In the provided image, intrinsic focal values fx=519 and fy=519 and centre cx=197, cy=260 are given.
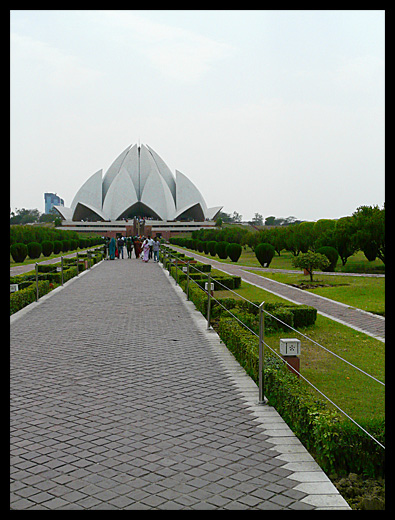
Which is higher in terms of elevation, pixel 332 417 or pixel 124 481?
pixel 332 417

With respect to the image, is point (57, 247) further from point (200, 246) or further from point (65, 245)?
point (200, 246)

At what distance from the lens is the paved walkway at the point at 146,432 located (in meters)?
2.35

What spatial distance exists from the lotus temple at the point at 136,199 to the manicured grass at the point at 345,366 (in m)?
49.6

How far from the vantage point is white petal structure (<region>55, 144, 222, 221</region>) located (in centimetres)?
5706

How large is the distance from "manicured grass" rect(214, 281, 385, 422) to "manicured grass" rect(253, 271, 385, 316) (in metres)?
1.76

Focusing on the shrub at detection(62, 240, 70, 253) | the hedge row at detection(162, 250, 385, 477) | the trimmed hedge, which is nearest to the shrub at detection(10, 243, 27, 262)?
the shrub at detection(62, 240, 70, 253)

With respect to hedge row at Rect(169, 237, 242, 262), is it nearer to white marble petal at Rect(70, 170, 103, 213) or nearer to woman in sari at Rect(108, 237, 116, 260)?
woman in sari at Rect(108, 237, 116, 260)

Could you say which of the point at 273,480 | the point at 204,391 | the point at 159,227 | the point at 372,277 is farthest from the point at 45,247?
the point at 159,227

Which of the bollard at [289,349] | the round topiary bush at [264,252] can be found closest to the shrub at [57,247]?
the round topiary bush at [264,252]

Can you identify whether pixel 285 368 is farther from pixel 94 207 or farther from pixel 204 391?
pixel 94 207

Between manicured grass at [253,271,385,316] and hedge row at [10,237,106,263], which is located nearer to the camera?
manicured grass at [253,271,385,316]
